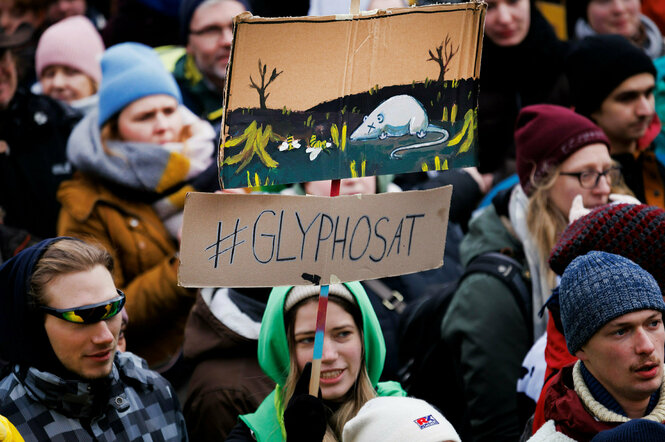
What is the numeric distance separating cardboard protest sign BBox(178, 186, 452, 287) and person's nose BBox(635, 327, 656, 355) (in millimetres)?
641

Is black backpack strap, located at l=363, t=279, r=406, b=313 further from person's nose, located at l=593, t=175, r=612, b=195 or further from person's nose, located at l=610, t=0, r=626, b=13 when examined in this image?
person's nose, located at l=610, t=0, r=626, b=13

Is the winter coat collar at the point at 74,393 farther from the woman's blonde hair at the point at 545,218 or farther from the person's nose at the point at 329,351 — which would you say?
the woman's blonde hair at the point at 545,218

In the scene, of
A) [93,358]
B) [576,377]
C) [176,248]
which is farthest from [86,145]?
[576,377]

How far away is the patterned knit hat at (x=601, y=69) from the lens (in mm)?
5066

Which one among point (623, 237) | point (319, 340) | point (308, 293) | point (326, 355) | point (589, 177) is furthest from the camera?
point (589, 177)

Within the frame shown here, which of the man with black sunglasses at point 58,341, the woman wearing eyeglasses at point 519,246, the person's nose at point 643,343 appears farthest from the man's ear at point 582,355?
the man with black sunglasses at point 58,341

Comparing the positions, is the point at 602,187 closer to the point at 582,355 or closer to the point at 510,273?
the point at 510,273

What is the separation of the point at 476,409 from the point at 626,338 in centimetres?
134

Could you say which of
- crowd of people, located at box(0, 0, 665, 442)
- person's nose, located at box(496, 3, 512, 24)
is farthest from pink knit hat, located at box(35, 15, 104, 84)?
person's nose, located at box(496, 3, 512, 24)

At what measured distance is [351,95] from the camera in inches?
118

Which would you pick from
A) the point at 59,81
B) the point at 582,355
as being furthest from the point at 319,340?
the point at 59,81

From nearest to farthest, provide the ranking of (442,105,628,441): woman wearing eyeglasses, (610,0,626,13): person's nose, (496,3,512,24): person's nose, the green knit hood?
the green knit hood, (442,105,628,441): woman wearing eyeglasses, (496,3,512,24): person's nose, (610,0,626,13): person's nose

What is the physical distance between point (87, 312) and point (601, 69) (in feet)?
10.0

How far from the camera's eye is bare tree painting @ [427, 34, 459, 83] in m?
3.09
